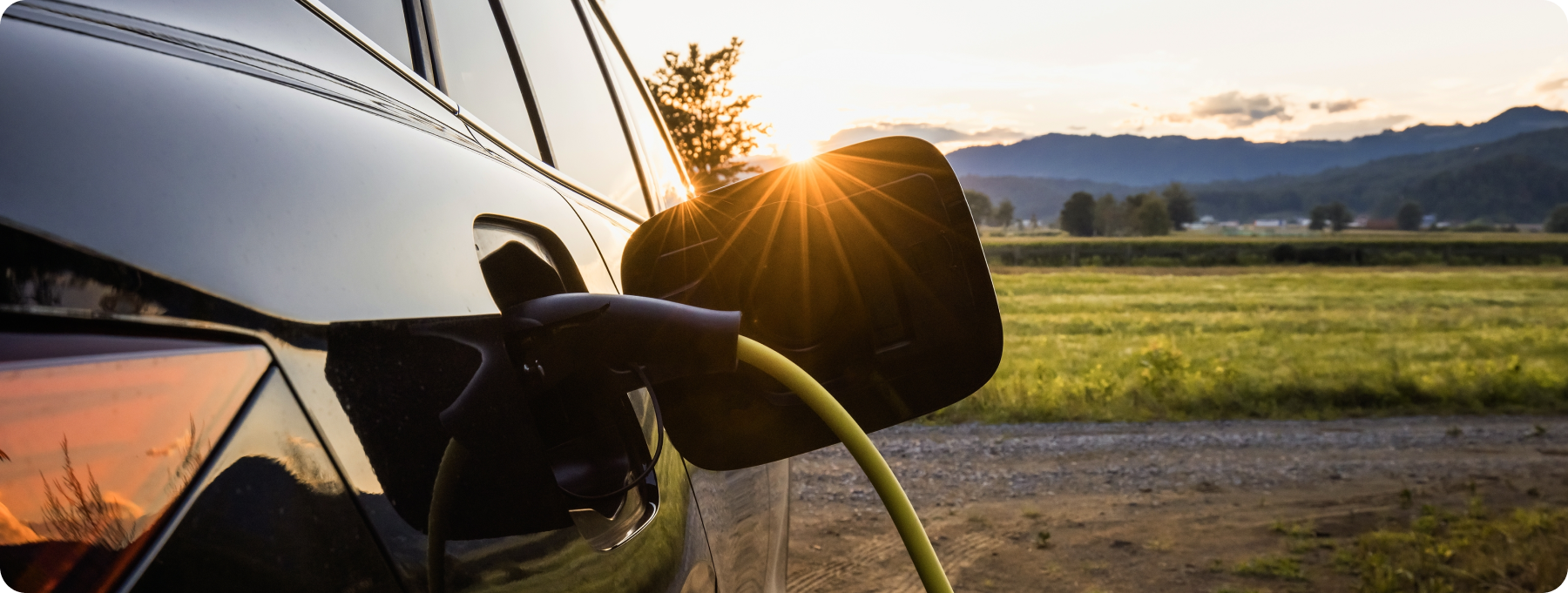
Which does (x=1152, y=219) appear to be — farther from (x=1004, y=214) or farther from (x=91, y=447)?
(x=91, y=447)

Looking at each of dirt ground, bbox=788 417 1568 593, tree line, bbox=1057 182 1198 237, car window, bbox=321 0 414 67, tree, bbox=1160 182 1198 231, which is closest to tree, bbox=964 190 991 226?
tree line, bbox=1057 182 1198 237

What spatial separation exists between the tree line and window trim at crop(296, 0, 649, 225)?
106 metres

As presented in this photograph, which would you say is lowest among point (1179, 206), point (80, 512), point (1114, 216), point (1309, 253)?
point (1309, 253)

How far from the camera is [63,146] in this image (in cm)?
53

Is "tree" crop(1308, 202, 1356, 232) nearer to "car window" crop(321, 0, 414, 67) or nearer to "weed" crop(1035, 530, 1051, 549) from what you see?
"weed" crop(1035, 530, 1051, 549)

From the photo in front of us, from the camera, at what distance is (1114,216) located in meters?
110

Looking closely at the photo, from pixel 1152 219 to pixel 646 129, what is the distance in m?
111

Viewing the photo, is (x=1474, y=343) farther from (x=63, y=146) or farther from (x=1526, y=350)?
(x=63, y=146)

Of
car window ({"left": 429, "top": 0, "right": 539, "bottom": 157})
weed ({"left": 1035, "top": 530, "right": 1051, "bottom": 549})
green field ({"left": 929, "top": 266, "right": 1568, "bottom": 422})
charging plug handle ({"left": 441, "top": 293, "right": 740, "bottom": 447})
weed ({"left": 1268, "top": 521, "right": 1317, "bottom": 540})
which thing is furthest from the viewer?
green field ({"left": 929, "top": 266, "right": 1568, "bottom": 422})

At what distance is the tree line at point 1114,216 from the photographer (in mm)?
104438

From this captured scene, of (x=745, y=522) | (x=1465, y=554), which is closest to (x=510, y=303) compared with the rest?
(x=745, y=522)

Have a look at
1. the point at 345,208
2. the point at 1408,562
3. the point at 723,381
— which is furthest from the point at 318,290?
the point at 1408,562

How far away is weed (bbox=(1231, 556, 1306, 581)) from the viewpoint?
5.06 m

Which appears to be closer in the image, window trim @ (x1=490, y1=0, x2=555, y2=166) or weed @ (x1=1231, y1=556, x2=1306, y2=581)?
window trim @ (x1=490, y1=0, x2=555, y2=166)
